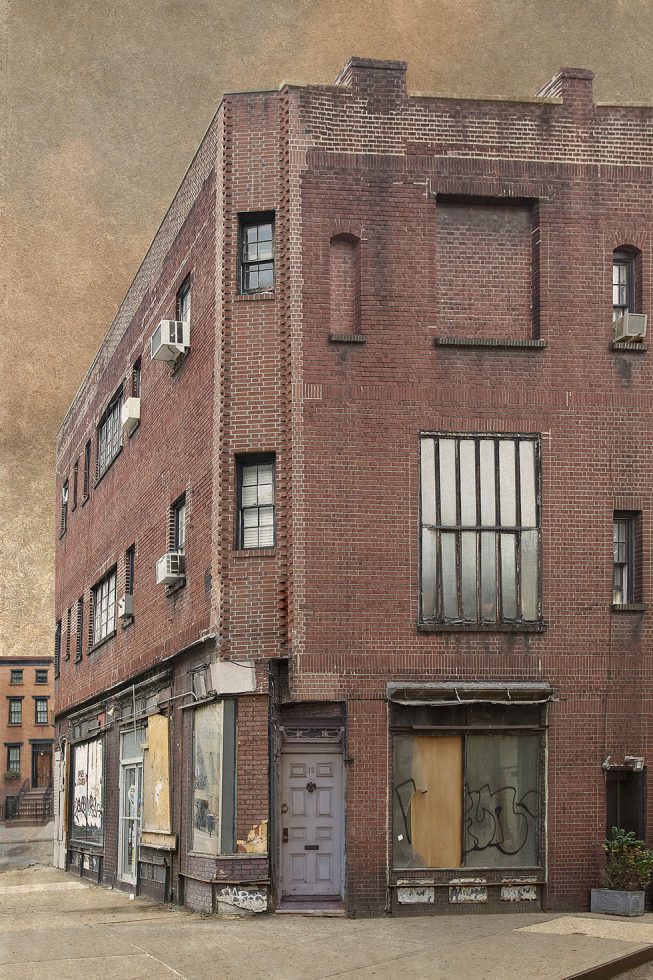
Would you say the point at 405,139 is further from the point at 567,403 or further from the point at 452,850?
the point at 452,850

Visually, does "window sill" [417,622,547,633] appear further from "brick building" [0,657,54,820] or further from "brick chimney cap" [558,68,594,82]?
"brick building" [0,657,54,820]

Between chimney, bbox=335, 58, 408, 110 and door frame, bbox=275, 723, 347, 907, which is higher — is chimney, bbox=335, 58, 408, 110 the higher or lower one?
the higher one

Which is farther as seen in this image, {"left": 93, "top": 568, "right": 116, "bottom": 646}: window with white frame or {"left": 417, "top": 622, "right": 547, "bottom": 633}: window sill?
{"left": 93, "top": 568, "right": 116, "bottom": 646}: window with white frame

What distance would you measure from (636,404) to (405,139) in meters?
6.08

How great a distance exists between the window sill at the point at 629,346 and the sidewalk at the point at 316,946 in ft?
30.5

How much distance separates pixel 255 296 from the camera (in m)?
22.7

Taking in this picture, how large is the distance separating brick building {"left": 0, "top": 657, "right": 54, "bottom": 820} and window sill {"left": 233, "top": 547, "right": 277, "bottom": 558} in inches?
2550

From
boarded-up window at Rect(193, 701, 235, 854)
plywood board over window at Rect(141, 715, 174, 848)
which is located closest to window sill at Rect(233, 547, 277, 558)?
boarded-up window at Rect(193, 701, 235, 854)

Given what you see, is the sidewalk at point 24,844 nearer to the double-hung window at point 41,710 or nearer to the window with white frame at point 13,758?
the window with white frame at point 13,758

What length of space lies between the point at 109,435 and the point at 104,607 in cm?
472

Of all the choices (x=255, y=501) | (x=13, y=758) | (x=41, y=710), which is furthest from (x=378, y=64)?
(x=13, y=758)

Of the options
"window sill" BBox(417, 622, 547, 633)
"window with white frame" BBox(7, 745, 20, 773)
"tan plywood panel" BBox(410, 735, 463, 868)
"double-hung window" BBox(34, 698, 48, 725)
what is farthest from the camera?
"double-hung window" BBox(34, 698, 48, 725)

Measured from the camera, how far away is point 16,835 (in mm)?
70500

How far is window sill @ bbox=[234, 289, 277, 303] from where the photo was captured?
22.7 meters
